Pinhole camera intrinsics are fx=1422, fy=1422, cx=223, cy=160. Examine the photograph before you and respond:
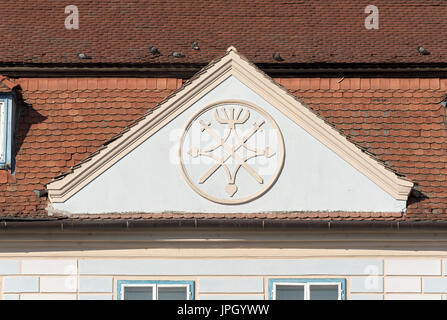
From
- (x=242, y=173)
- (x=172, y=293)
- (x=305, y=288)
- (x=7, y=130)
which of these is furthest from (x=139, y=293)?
(x=7, y=130)

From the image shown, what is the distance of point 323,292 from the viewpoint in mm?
20641

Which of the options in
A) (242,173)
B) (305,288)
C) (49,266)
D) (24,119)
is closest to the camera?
(305,288)

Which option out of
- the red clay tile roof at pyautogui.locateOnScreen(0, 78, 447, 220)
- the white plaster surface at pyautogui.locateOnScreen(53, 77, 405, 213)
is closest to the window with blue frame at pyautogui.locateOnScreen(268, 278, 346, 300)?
the white plaster surface at pyautogui.locateOnScreen(53, 77, 405, 213)

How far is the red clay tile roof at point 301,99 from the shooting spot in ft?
69.3

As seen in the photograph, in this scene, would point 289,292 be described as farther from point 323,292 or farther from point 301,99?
point 301,99

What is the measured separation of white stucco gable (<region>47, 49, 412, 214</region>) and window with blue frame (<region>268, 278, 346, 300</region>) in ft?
3.48

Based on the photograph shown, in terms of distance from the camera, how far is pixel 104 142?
21.5 m

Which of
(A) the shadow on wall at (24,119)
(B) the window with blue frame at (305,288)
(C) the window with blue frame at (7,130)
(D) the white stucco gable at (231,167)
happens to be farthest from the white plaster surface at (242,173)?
(A) the shadow on wall at (24,119)

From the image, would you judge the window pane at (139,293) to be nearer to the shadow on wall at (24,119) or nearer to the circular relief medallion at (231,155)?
the circular relief medallion at (231,155)

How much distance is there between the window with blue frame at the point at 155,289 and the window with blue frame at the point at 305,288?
1233mm

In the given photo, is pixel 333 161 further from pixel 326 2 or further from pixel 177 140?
pixel 326 2

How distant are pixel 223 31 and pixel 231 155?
3.77 m
